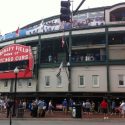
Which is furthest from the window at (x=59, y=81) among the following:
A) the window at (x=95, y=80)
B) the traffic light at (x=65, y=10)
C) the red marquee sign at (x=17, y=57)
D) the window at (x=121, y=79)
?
the traffic light at (x=65, y=10)

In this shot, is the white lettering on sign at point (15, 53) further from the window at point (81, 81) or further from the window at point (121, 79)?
the window at point (121, 79)

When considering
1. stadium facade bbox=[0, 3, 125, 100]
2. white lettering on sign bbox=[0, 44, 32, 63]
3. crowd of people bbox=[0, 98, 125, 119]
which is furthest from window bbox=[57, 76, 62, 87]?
white lettering on sign bbox=[0, 44, 32, 63]

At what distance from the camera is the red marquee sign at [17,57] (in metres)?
46.9

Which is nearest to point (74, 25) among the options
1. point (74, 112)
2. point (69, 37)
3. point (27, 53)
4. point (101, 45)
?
point (69, 37)

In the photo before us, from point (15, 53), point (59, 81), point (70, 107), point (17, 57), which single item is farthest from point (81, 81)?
point (15, 53)

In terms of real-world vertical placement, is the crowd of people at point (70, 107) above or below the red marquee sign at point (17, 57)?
below

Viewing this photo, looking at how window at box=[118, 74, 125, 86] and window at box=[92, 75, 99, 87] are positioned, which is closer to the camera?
window at box=[118, 74, 125, 86]

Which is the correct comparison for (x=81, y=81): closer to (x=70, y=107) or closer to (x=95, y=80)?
(x=95, y=80)

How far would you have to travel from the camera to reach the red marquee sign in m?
46.9

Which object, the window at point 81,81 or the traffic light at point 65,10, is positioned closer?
the traffic light at point 65,10

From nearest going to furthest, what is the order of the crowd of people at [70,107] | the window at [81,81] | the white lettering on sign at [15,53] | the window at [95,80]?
the crowd of people at [70,107] → the window at [95,80] → the window at [81,81] → the white lettering on sign at [15,53]

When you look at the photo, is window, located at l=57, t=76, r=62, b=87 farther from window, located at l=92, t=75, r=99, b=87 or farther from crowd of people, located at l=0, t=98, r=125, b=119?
window, located at l=92, t=75, r=99, b=87

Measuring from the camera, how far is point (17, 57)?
4956cm

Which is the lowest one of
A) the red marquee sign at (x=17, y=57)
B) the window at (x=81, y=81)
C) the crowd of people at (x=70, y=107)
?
the crowd of people at (x=70, y=107)
